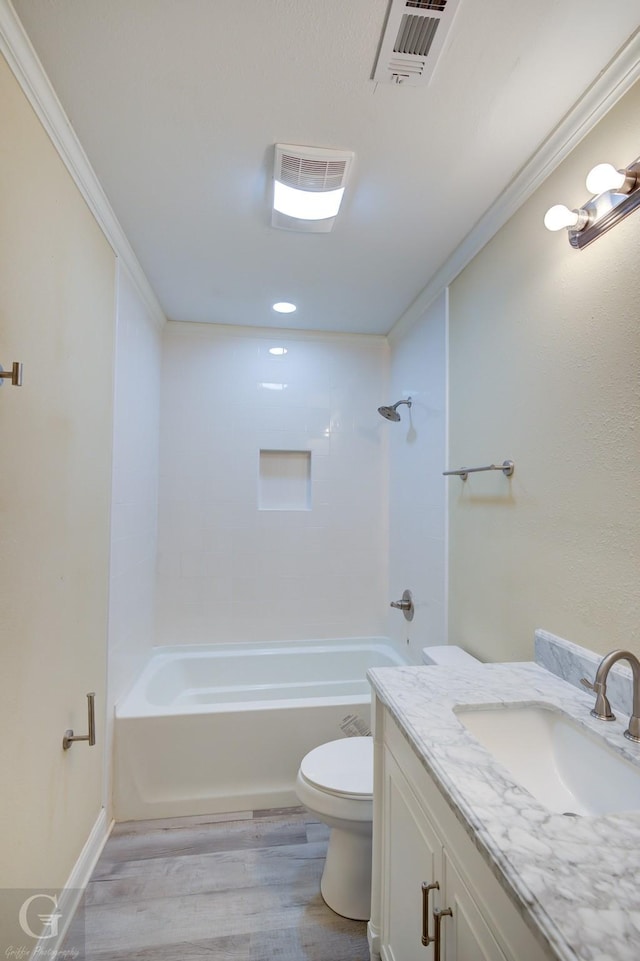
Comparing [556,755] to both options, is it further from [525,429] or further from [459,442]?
[459,442]

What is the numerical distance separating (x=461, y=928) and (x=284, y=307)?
8.86ft

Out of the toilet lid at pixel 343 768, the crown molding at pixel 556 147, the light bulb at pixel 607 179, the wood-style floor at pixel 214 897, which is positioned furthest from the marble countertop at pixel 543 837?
the crown molding at pixel 556 147

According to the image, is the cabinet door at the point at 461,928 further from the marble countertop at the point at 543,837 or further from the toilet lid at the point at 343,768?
the toilet lid at the point at 343,768

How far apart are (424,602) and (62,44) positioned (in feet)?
8.37

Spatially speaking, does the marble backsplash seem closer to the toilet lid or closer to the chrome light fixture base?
the toilet lid

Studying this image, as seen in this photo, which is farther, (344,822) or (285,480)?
(285,480)

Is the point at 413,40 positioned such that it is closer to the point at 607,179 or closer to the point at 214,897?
the point at 607,179

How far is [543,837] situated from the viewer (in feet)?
2.24

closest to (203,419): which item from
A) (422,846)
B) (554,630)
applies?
(554,630)

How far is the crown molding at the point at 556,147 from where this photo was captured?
1117 millimetres

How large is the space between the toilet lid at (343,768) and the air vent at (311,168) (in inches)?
82.3

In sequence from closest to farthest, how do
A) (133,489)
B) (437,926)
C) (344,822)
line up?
(437,926) < (344,822) < (133,489)

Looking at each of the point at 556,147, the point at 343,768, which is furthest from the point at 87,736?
the point at 556,147

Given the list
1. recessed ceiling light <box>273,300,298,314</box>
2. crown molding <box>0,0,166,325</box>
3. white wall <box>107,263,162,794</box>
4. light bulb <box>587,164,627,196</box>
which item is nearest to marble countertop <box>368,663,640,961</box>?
light bulb <box>587,164,627,196</box>
